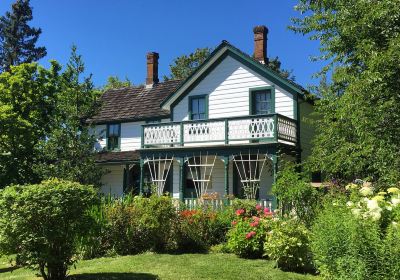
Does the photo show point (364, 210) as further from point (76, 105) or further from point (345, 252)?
point (76, 105)

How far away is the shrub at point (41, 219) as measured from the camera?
767 centimetres

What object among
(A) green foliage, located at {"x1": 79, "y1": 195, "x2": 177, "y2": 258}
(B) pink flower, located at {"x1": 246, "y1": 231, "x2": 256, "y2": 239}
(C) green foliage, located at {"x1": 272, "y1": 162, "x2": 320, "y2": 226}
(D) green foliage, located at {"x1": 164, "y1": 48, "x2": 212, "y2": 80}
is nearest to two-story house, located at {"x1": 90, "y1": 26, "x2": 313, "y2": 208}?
(C) green foliage, located at {"x1": 272, "y1": 162, "x2": 320, "y2": 226}

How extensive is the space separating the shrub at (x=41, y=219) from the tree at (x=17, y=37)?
151 ft

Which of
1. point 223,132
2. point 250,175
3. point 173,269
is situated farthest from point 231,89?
point 173,269

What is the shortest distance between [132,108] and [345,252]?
21298mm

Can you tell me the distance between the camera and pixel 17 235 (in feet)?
25.5

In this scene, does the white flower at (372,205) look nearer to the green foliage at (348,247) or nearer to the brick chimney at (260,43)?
the green foliage at (348,247)

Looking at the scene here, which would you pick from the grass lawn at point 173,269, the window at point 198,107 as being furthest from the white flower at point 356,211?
the window at point 198,107

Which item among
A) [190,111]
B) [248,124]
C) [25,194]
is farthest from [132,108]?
[25,194]

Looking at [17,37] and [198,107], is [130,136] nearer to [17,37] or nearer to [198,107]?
[198,107]

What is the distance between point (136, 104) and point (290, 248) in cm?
1788

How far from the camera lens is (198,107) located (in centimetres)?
2216

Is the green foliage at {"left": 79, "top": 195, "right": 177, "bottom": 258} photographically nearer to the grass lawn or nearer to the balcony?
the grass lawn

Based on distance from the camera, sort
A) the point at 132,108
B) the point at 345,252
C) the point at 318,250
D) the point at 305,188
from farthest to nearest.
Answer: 1. the point at 132,108
2. the point at 305,188
3. the point at 318,250
4. the point at 345,252
